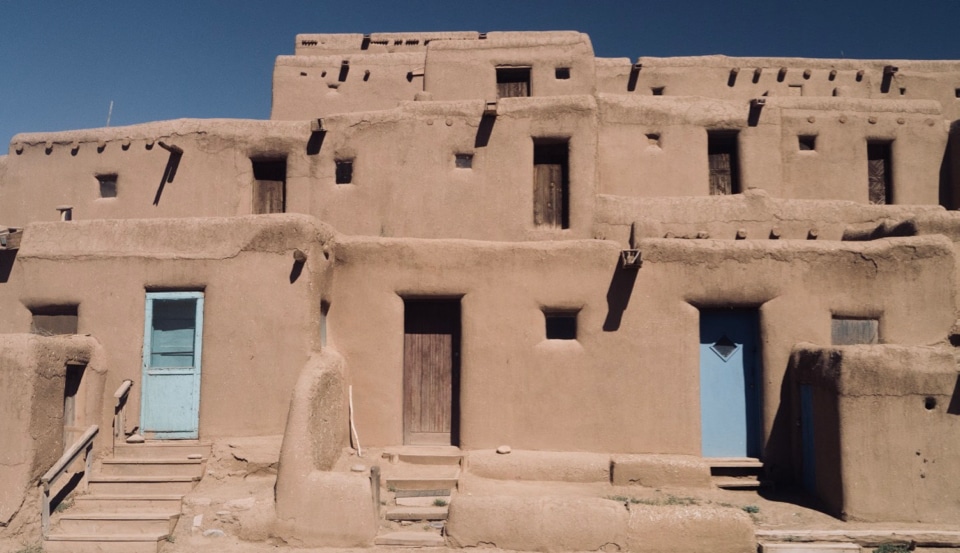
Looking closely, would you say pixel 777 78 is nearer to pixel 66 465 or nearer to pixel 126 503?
pixel 126 503

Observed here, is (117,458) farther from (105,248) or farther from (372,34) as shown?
(372,34)

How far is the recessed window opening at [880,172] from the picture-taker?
15.0m

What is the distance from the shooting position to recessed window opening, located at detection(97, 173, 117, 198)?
14.6m

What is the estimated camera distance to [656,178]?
14031 millimetres

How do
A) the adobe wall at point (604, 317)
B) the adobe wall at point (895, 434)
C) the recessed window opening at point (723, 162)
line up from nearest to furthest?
the adobe wall at point (895, 434) → the adobe wall at point (604, 317) → the recessed window opening at point (723, 162)

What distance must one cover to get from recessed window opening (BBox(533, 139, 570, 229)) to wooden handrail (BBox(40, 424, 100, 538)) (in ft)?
24.2

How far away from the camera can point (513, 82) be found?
15.4 metres

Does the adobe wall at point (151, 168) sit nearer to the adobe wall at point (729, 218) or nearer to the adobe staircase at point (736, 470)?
the adobe wall at point (729, 218)

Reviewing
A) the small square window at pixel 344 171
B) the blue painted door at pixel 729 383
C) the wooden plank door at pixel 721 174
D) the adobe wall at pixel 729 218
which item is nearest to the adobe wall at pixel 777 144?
the wooden plank door at pixel 721 174

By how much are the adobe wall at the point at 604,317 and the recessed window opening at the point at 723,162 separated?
3.60 metres

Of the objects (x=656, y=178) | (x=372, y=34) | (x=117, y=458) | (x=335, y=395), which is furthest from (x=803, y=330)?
(x=372, y=34)

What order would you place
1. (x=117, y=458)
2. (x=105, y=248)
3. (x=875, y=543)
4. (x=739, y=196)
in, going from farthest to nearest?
(x=739, y=196) < (x=105, y=248) < (x=117, y=458) < (x=875, y=543)

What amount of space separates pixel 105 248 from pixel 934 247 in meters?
11.5

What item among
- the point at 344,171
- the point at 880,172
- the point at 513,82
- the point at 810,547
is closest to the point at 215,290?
the point at 344,171
